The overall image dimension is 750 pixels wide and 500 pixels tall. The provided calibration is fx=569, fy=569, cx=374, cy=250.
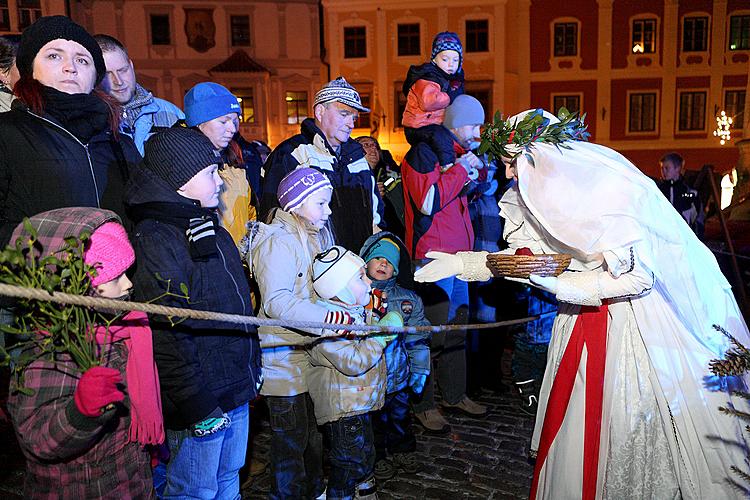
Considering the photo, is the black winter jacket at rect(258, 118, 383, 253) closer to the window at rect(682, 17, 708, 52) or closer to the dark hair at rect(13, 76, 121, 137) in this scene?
the dark hair at rect(13, 76, 121, 137)

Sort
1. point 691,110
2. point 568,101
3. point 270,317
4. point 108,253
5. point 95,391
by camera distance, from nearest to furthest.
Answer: point 95,391 → point 108,253 → point 270,317 → point 691,110 → point 568,101

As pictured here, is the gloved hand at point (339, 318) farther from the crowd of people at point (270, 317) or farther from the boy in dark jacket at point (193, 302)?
the boy in dark jacket at point (193, 302)

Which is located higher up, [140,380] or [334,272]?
[334,272]

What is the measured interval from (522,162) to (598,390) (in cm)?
128

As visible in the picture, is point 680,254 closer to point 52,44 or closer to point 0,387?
point 52,44

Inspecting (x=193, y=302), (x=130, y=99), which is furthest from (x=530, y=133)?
(x=130, y=99)

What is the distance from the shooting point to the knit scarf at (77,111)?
2.79 meters

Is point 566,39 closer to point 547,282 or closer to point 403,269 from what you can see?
point 403,269

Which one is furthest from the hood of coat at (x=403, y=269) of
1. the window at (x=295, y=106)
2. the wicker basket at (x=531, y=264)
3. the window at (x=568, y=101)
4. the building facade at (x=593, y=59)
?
the window at (x=568, y=101)

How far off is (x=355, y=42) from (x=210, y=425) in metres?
30.4

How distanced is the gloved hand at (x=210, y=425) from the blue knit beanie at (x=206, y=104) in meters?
2.22

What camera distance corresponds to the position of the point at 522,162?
3.12m

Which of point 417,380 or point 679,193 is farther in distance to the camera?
point 679,193

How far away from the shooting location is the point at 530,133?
3.08m
